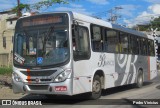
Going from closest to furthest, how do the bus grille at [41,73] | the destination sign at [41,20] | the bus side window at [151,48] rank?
1. the bus grille at [41,73]
2. the destination sign at [41,20]
3. the bus side window at [151,48]

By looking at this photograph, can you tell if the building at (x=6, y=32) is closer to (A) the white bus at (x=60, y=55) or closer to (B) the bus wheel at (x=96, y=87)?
(A) the white bus at (x=60, y=55)

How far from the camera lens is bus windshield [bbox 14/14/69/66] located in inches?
474

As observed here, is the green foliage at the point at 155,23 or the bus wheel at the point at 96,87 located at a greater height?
the green foliage at the point at 155,23

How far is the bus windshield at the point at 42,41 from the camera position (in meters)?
12.0

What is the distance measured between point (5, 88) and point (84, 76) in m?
6.09

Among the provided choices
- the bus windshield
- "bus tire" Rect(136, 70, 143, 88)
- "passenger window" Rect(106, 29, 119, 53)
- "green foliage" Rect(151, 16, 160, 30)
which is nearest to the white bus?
the bus windshield

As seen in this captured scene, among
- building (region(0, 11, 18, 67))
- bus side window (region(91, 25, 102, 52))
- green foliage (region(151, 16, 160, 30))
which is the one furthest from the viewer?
green foliage (region(151, 16, 160, 30))

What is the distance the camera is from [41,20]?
500 inches

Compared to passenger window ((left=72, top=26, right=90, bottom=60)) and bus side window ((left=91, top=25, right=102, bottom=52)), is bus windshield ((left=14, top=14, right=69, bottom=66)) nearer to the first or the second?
passenger window ((left=72, top=26, right=90, bottom=60))

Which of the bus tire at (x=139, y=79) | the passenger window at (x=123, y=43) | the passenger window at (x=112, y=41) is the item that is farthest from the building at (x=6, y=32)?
the passenger window at (x=112, y=41)

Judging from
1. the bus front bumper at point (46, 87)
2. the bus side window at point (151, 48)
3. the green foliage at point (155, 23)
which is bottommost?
the bus front bumper at point (46, 87)

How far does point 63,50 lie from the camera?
1202 centimetres

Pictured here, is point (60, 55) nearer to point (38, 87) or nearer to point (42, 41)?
point (42, 41)

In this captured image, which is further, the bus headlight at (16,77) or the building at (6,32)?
the building at (6,32)
